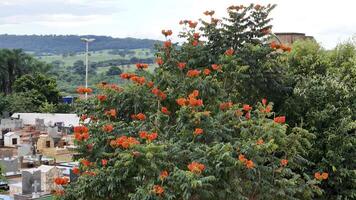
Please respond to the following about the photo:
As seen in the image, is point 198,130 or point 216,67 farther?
point 216,67

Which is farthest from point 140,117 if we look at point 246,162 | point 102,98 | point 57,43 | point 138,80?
point 57,43

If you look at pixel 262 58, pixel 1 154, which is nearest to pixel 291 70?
pixel 262 58

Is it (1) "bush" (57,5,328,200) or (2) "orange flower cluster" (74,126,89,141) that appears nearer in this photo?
(1) "bush" (57,5,328,200)

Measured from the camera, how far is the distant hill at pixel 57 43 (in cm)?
14475

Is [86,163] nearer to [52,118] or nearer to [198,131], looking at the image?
[198,131]

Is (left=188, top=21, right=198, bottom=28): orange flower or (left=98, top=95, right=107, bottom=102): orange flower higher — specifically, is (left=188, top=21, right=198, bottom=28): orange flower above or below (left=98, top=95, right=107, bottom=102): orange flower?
above

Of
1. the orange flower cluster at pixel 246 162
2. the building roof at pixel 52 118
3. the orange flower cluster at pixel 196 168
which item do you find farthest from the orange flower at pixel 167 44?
the building roof at pixel 52 118

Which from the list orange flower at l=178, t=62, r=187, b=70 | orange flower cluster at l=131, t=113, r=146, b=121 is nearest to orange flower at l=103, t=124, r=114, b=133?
orange flower cluster at l=131, t=113, r=146, b=121

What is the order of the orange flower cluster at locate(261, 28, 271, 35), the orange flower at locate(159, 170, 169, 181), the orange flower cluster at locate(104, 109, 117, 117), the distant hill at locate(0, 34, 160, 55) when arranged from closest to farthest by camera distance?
the orange flower at locate(159, 170, 169, 181), the orange flower cluster at locate(104, 109, 117, 117), the orange flower cluster at locate(261, 28, 271, 35), the distant hill at locate(0, 34, 160, 55)

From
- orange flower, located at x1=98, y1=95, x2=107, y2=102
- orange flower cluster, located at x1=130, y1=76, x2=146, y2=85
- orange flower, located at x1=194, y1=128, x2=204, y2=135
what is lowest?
orange flower, located at x1=194, y1=128, x2=204, y2=135

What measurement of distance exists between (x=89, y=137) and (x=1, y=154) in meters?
17.9

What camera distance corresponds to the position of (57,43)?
161500 mm

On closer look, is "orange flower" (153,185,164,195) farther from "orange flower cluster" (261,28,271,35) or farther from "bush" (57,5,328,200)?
"orange flower cluster" (261,28,271,35)

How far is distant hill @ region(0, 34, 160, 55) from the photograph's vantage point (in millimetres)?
144750
